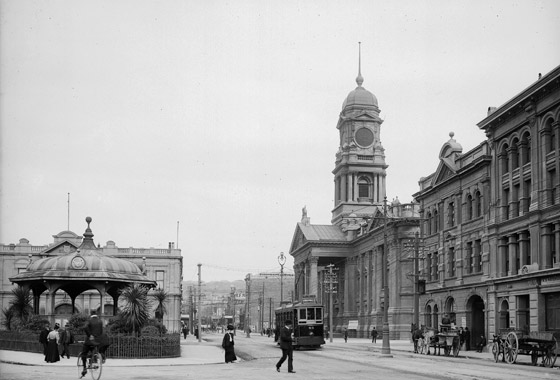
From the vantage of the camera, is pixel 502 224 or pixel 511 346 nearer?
pixel 511 346

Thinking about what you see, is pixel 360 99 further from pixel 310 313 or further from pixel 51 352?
pixel 51 352

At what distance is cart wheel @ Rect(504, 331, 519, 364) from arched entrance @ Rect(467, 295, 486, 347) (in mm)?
18746

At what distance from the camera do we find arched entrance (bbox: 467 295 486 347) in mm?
59344

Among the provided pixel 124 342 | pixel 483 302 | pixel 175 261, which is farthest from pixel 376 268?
pixel 124 342

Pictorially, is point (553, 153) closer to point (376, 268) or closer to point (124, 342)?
point (124, 342)

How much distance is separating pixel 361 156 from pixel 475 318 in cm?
7394

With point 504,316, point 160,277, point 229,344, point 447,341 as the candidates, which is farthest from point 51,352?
point 160,277

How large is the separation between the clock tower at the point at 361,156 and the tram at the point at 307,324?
2872 inches

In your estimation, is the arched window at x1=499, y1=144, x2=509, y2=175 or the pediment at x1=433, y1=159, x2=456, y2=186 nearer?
the arched window at x1=499, y1=144, x2=509, y2=175

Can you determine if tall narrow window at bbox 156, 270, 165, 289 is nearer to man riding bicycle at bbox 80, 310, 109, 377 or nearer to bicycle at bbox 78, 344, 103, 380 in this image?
man riding bicycle at bbox 80, 310, 109, 377

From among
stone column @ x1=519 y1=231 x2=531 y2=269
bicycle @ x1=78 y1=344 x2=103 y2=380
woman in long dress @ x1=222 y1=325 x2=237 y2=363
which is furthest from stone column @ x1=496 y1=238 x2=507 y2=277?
bicycle @ x1=78 y1=344 x2=103 y2=380

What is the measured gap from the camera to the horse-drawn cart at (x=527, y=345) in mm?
37750

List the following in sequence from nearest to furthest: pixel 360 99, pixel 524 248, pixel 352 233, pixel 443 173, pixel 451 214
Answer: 1. pixel 524 248
2. pixel 451 214
3. pixel 443 173
4. pixel 352 233
5. pixel 360 99

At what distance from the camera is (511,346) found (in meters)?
39.6
